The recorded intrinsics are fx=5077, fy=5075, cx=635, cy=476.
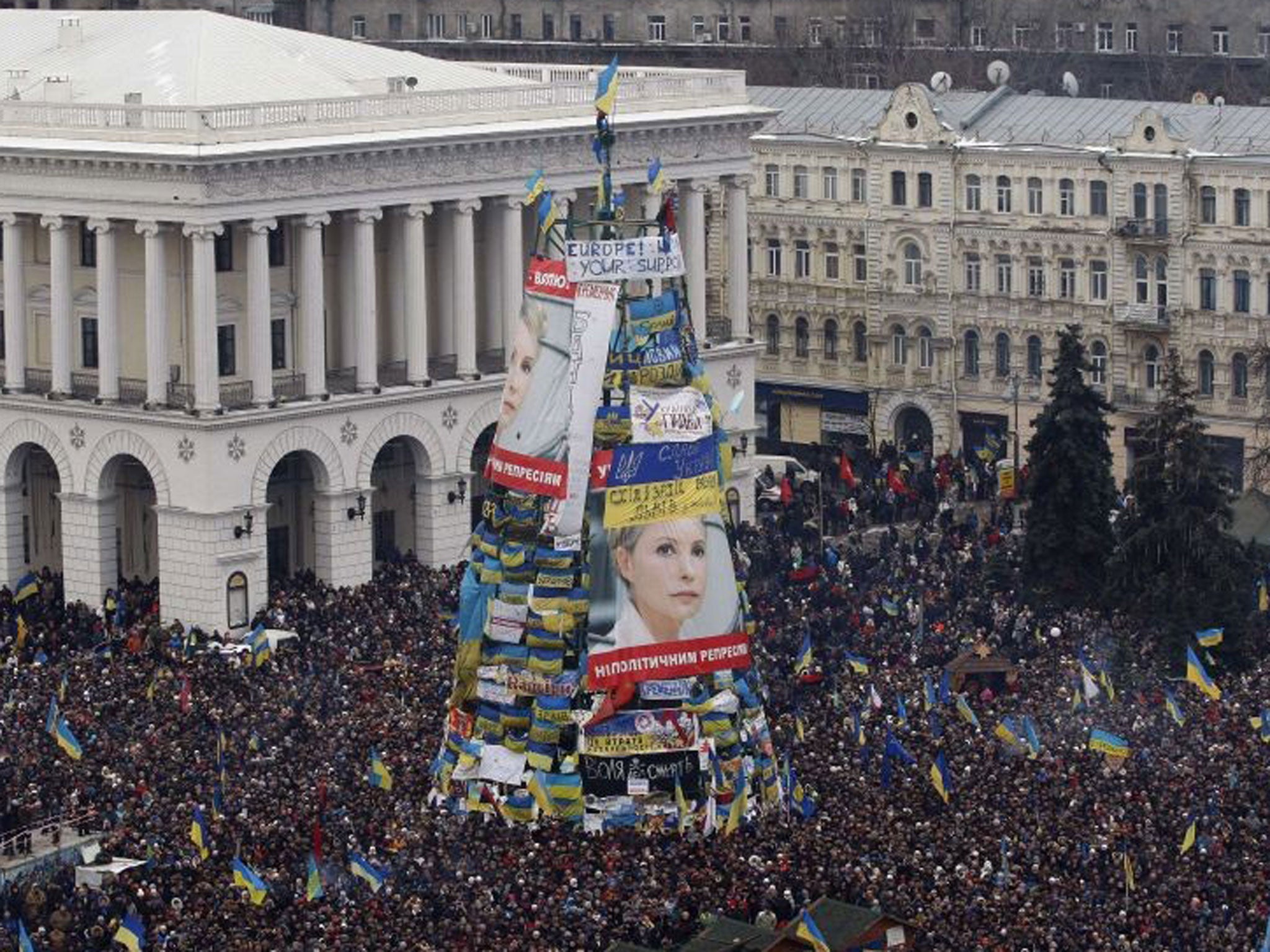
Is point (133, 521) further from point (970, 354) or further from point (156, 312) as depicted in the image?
point (970, 354)

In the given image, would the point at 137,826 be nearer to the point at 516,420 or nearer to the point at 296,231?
the point at 516,420

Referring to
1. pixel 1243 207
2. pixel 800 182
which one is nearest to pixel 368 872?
pixel 1243 207

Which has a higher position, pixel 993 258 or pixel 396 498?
pixel 993 258

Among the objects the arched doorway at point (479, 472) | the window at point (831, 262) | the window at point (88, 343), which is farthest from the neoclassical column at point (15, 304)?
the window at point (831, 262)

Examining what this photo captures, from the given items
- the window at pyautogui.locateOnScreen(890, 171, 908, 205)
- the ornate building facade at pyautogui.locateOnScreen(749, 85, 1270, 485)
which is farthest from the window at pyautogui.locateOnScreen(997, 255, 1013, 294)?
the window at pyautogui.locateOnScreen(890, 171, 908, 205)

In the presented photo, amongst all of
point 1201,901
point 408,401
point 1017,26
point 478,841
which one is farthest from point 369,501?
point 1017,26
